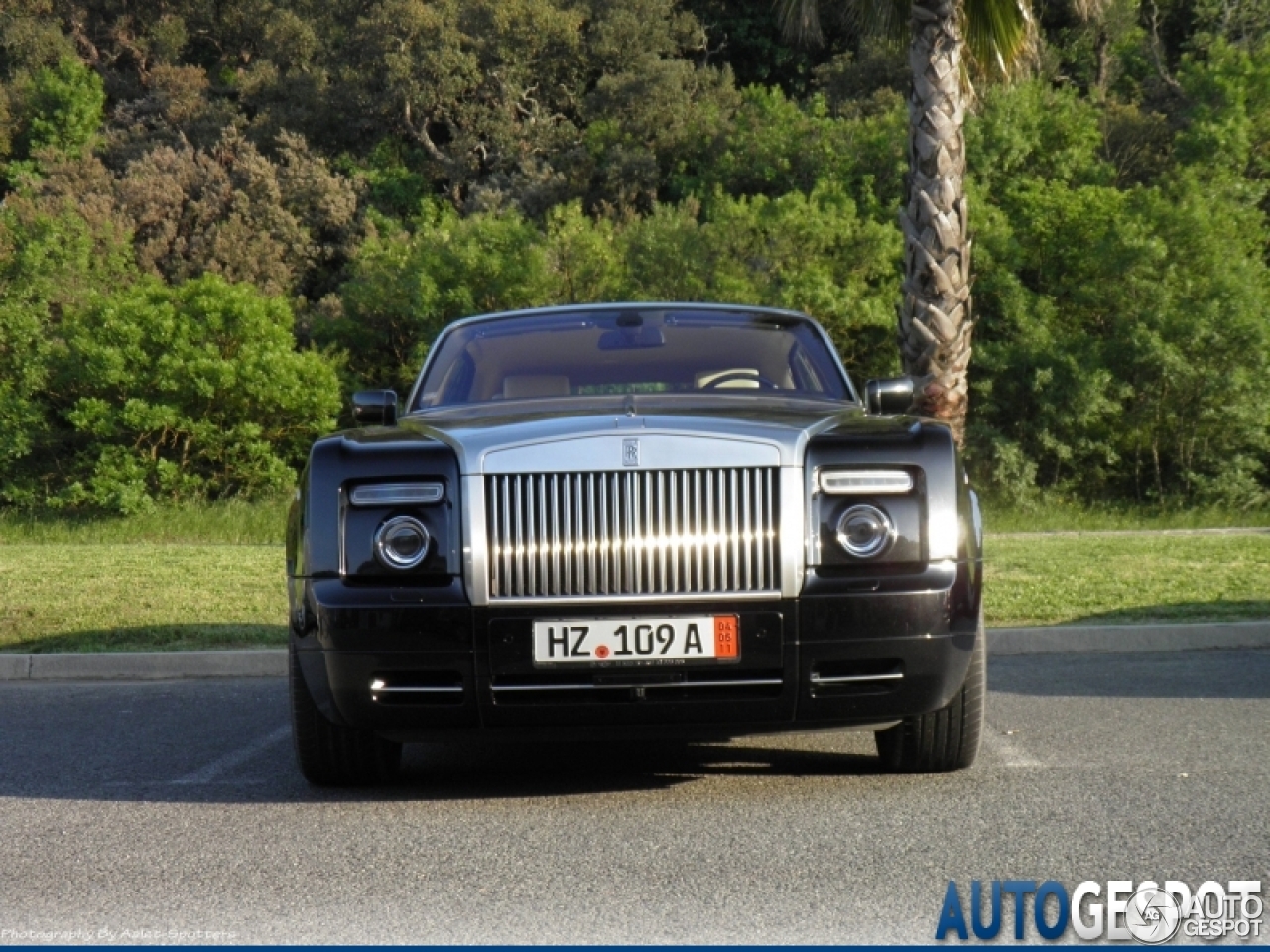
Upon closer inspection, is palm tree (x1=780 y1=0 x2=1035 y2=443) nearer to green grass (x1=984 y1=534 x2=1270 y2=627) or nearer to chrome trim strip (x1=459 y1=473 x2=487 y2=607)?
green grass (x1=984 y1=534 x2=1270 y2=627)

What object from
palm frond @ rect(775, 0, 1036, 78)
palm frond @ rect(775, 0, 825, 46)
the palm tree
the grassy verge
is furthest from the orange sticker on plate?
palm frond @ rect(775, 0, 825, 46)

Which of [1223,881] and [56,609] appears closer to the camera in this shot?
[1223,881]

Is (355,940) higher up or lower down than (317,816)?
higher up

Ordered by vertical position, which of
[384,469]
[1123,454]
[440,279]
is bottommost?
[1123,454]

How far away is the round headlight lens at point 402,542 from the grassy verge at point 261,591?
5.44 m

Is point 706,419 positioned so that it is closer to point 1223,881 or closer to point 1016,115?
point 1223,881

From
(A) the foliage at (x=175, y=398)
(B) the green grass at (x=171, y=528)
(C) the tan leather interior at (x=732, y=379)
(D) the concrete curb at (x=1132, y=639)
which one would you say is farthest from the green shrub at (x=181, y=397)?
(C) the tan leather interior at (x=732, y=379)

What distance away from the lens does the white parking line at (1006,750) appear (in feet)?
20.1

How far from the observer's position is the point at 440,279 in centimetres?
3119

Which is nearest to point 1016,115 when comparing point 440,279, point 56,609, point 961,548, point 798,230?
point 798,230

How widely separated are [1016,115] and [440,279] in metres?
12.0

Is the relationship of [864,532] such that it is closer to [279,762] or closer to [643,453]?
[643,453]

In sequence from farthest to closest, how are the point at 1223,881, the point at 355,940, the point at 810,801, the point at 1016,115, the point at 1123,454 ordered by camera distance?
the point at 1016,115
the point at 1123,454
the point at 810,801
the point at 1223,881
the point at 355,940

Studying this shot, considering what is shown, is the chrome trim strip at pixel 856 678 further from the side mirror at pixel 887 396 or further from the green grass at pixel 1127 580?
the green grass at pixel 1127 580
